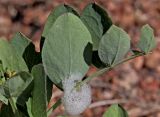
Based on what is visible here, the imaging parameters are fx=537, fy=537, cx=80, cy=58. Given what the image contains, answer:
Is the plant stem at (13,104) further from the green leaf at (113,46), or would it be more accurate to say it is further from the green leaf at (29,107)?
the green leaf at (113,46)

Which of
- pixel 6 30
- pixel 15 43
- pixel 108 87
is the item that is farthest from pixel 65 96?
pixel 6 30

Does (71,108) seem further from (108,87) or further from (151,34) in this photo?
(108,87)

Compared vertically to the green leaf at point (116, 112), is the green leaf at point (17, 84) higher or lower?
higher

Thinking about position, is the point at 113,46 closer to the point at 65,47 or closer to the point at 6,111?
the point at 65,47

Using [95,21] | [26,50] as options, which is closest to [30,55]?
[26,50]

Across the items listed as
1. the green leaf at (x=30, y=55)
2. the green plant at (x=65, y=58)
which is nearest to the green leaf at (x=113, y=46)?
the green plant at (x=65, y=58)
